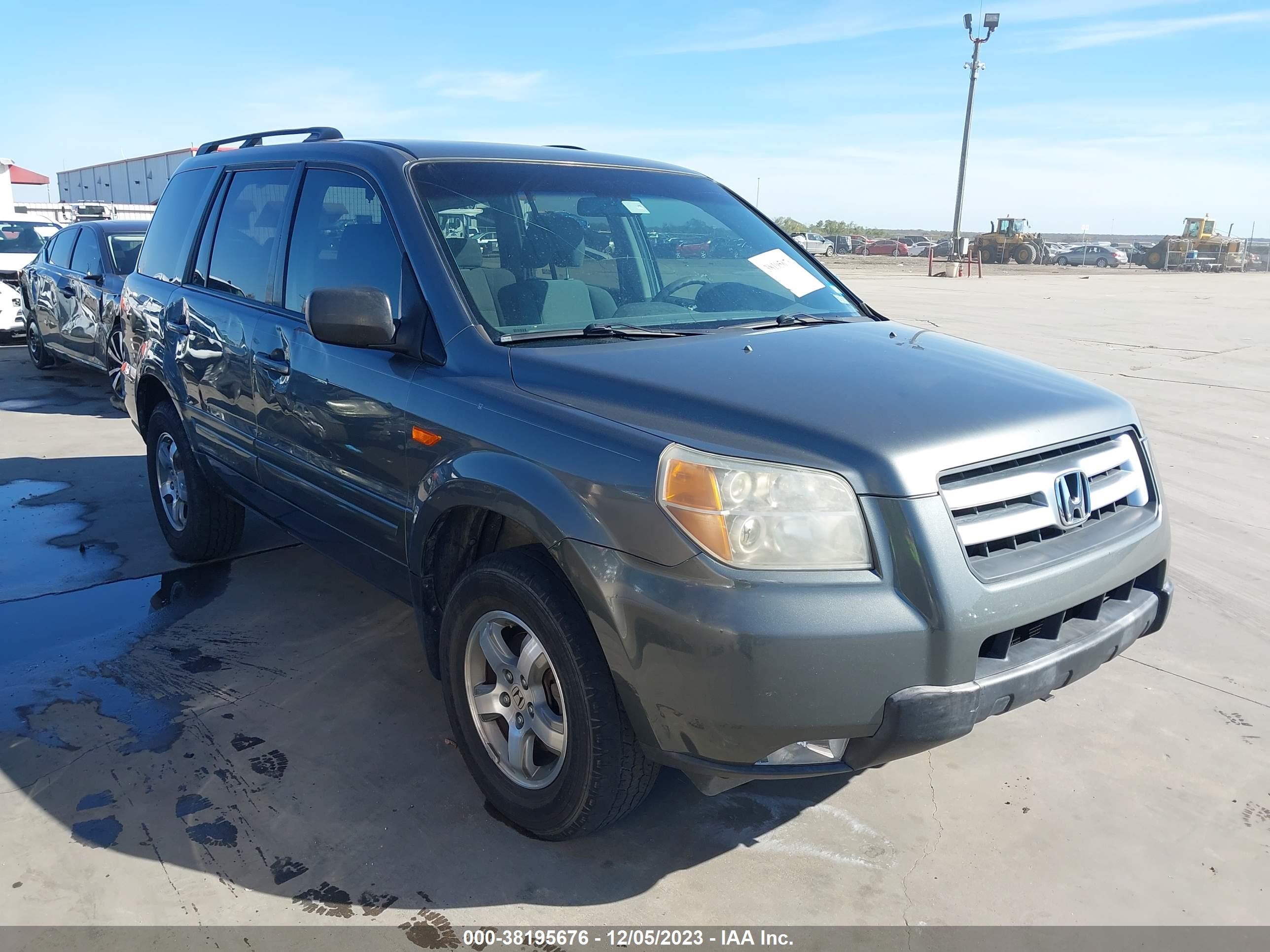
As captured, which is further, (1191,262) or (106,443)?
(1191,262)

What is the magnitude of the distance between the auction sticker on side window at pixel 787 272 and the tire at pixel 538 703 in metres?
1.65

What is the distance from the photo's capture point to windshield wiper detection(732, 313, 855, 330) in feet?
10.9

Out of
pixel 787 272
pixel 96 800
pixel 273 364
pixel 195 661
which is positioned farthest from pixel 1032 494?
pixel 195 661

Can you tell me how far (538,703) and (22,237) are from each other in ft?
50.0

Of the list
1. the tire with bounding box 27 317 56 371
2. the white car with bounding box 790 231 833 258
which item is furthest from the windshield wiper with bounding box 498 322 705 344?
the white car with bounding box 790 231 833 258

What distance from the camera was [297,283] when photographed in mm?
3758

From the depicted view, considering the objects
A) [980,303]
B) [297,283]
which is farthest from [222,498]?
[980,303]

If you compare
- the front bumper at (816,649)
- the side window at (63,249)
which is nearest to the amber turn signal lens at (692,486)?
the front bumper at (816,649)

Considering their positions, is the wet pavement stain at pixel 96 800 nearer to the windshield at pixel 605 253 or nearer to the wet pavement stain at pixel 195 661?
the wet pavement stain at pixel 195 661

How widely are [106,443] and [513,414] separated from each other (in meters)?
6.55

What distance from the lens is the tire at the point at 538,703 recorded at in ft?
8.18

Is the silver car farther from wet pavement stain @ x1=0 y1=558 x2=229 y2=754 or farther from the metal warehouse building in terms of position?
wet pavement stain @ x1=0 y1=558 x2=229 y2=754

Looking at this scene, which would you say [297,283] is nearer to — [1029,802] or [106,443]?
[1029,802]

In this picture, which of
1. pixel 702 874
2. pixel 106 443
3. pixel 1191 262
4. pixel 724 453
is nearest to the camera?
pixel 724 453
